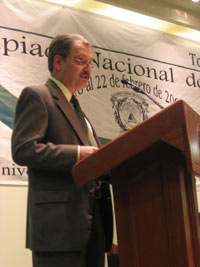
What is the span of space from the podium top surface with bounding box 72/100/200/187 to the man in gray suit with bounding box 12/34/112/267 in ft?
0.87

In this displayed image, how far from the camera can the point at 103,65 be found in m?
3.62

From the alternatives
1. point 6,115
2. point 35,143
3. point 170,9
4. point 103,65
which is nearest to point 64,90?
point 35,143

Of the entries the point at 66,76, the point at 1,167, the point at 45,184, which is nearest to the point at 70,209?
the point at 45,184

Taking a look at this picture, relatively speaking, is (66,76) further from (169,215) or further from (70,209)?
(169,215)

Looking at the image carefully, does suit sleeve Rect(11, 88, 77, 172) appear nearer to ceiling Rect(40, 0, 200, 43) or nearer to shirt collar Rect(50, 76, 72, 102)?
shirt collar Rect(50, 76, 72, 102)

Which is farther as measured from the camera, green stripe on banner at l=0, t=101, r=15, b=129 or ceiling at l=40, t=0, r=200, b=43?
ceiling at l=40, t=0, r=200, b=43

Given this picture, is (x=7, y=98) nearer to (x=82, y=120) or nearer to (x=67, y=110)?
(x=82, y=120)

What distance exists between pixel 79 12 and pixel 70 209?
2.56 m

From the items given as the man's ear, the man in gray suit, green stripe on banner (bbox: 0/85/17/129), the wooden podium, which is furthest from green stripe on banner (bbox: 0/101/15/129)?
the wooden podium

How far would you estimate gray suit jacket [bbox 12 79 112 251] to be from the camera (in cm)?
137

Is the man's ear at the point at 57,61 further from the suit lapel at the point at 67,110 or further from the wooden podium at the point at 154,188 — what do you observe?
the wooden podium at the point at 154,188

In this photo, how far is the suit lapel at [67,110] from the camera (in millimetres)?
1538

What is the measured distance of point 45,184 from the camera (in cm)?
143

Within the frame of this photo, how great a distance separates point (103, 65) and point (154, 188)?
2.62 m
